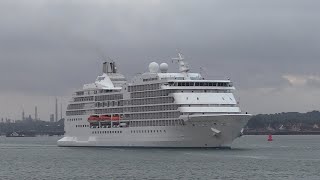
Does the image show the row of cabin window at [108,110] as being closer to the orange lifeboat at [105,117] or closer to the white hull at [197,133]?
the orange lifeboat at [105,117]

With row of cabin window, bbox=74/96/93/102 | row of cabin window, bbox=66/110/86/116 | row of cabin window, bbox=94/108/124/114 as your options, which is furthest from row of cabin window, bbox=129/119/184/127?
row of cabin window, bbox=66/110/86/116

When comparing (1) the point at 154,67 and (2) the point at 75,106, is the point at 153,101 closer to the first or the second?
(1) the point at 154,67

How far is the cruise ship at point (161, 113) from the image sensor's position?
303 ft

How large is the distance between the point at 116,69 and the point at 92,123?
13090mm

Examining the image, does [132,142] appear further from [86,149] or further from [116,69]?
[116,69]

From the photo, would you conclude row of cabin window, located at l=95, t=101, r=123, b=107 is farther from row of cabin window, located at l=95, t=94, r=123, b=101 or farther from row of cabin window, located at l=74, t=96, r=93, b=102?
row of cabin window, located at l=74, t=96, r=93, b=102

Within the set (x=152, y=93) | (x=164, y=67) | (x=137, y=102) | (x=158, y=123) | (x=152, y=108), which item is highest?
(x=164, y=67)

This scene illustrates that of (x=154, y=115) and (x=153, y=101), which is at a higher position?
(x=153, y=101)

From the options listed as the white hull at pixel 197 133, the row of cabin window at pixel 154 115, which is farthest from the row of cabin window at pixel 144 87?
the white hull at pixel 197 133

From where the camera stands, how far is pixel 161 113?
317 feet

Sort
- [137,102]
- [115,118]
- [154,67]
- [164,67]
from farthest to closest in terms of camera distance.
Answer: [154,67] < [115,118] < [164,67] < [137,102]

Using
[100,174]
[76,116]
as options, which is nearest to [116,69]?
[76,116]

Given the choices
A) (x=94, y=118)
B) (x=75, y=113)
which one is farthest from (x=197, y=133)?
(x=75, y=113)

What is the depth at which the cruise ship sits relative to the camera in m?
92.2
